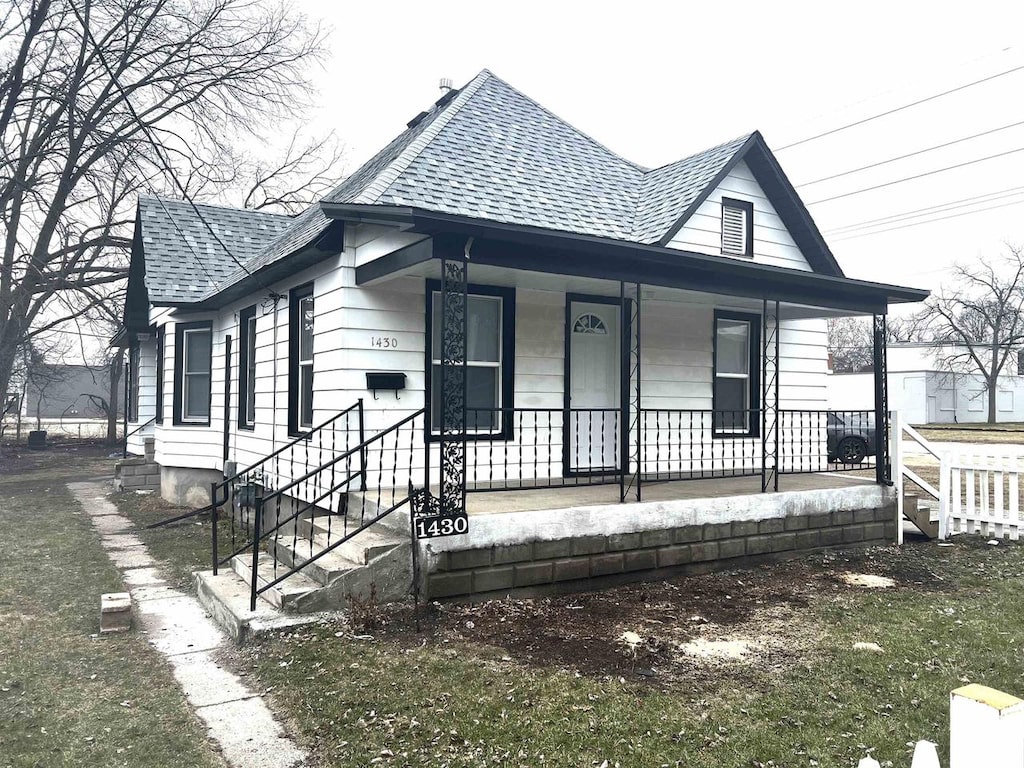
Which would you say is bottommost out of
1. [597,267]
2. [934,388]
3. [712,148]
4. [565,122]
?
[934,388]

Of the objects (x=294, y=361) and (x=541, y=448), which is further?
(x=294, y=361)

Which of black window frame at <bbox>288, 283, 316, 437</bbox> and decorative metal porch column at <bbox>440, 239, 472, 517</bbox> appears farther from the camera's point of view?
black window frame at <bbox>288, 283, 316, 437</bbox>

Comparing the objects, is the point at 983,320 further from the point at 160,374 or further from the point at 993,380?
the point at 160,374

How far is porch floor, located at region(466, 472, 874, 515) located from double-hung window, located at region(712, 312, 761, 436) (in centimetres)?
104

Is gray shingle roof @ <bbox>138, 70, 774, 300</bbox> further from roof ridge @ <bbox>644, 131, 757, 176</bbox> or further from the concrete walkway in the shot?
the concrete walkway

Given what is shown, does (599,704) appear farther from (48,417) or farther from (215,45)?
(48,417)

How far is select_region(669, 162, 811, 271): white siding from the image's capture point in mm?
9266

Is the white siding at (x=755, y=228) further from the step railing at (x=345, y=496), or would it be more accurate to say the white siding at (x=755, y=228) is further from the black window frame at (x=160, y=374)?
the black window frame at (x=160, y=374)

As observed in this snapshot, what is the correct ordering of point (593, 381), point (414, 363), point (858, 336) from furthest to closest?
point (858, 336) < point (593, 381) < point (414, 363)

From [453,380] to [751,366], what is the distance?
5765 millimetres

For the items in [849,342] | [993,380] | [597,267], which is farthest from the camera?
[849,342]

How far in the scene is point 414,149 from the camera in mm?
8141

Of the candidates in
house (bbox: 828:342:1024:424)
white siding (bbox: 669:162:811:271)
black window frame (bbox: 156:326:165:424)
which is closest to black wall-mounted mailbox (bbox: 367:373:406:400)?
white siding (bbox: 669:162:811:271)

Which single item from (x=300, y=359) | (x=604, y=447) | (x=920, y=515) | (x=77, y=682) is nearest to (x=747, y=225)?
(x=604, y=447)
